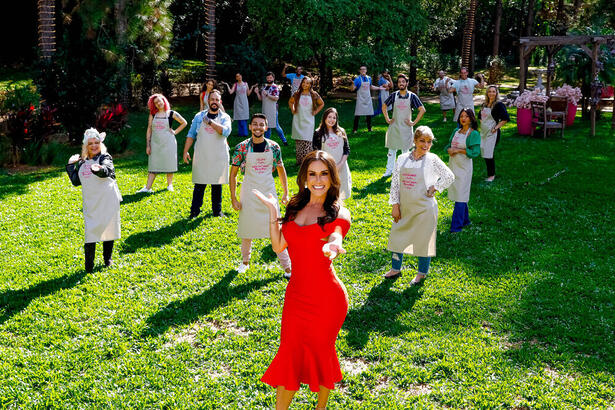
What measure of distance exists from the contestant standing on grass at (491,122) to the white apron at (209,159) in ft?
18.2

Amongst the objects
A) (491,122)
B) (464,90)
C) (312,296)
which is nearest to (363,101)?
(464,90)

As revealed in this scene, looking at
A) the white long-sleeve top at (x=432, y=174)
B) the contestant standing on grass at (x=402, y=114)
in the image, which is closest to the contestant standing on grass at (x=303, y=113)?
the contestant standing on grass at (x=402, y=114)

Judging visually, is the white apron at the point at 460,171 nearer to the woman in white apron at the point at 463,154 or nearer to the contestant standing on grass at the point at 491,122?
the woman in white apron at the point at 463,154

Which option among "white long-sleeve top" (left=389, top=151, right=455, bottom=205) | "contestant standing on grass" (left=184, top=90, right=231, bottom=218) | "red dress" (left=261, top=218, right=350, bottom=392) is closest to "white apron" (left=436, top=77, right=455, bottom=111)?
"contestant standing on grass" (left=184, top=90, right=231, bottom=218)

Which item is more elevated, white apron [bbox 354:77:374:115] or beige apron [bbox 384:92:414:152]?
white apron [bbox 354:77:374:115]

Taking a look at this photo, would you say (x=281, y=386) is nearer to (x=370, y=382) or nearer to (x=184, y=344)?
(x=370, y=382)

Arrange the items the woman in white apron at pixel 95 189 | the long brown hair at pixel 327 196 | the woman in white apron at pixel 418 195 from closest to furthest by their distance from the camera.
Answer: the long brown hair at pixel 327 196 < the woman in white apron at pixel 418 195 < the woman in white apron at pixel 95 189

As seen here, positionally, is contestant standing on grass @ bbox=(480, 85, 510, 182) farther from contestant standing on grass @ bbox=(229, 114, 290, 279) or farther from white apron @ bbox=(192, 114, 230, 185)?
contestant standing on grass @ bbox=(229, 114, 290, 279)

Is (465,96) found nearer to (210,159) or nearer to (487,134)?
(487,134)

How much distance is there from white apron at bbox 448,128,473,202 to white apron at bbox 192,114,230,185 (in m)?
3.66

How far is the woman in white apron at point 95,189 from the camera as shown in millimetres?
7250

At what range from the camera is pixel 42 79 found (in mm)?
15609

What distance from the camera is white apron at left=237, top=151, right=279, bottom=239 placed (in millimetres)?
7312

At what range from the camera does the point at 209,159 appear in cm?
967
